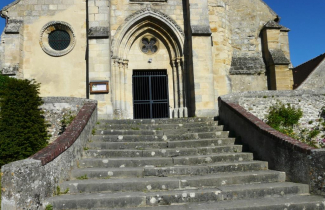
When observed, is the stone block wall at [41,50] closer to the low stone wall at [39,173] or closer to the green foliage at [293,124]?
the low stone wall at [39,173]

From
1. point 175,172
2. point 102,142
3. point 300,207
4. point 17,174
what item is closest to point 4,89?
point 102,142

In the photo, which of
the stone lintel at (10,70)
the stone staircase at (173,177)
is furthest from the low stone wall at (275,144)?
the stone lintel at (10,70)

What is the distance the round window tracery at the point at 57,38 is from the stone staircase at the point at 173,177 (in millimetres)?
5632

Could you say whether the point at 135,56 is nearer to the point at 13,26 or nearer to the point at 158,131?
the point at 13,26

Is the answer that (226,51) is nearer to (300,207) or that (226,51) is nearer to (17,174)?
→ (300,207)

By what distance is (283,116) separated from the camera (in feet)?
27.0

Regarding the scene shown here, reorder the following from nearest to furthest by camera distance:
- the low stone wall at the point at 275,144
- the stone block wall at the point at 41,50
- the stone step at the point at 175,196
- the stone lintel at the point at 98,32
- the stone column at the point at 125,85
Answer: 1. the stone step at the point at 175,196
2. the low stone wall at the point at 275,144
3. the stone lintel at the point at 98,32
4. the stone block wall at the point at 41,50
5. the stone column at the point at 125,85

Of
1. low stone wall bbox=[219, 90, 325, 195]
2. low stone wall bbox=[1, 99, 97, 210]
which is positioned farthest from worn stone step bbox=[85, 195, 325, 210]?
low stone wall bbox=[1, 99, 97, 210]

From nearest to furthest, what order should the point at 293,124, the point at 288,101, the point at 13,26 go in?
the point at 293,124 → the point at 288,101 → the point at 13,26

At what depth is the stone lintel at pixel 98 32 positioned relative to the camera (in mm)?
10617

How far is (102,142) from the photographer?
7102mm

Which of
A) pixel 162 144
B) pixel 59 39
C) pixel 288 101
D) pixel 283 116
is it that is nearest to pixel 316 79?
pixel 288 101

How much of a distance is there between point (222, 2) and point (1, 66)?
9840 millimetres

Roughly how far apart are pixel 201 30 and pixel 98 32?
13.1ft
